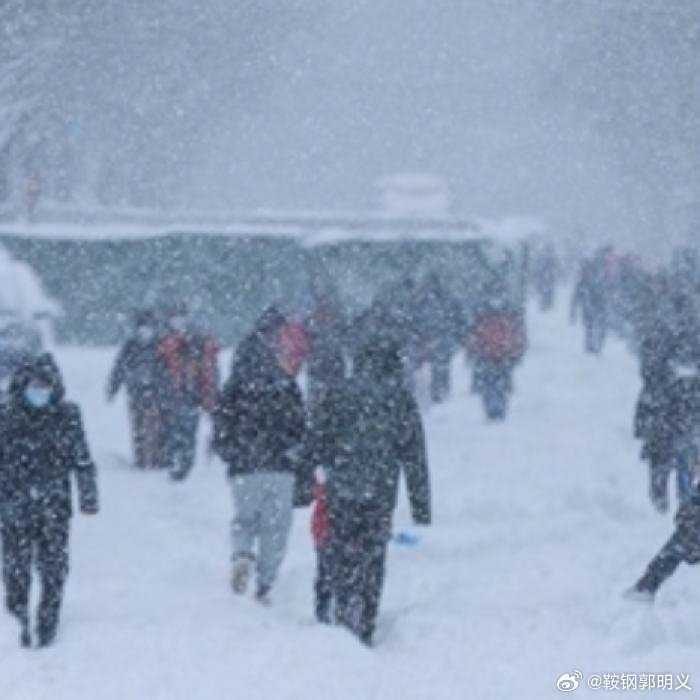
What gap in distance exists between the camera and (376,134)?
6181cm

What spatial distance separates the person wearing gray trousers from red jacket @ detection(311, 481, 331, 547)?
1.82 feet

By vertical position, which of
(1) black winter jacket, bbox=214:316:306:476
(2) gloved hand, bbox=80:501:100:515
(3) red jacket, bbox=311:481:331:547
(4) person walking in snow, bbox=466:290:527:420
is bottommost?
(4) person walking in snow, bbox=466:290:527:420

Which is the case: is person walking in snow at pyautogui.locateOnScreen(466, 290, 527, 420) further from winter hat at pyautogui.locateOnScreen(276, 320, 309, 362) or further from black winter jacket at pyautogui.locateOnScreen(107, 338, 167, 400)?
black winter jacket at pyautogui.locateOnScreen(107, 338, 167, 400)

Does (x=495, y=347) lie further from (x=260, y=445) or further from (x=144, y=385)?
(x=260, y=445)

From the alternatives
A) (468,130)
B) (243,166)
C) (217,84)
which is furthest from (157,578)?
(468,130)

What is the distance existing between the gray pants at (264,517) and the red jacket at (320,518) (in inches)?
21.9

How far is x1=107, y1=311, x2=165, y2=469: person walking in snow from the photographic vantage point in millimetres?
14055

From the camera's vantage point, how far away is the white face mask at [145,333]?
46.1ft

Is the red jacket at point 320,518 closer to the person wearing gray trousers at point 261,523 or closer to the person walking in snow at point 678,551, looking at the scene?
the person wearing gray trousers at point 261,523

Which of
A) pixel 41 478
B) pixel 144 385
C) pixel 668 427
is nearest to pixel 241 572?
pixel 41 478

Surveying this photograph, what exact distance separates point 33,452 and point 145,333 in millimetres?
5953

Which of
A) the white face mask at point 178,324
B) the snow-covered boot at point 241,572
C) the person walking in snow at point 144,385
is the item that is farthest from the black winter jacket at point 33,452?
the person walking in snow at point 144,385

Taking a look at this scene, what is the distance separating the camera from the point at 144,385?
46.9ft

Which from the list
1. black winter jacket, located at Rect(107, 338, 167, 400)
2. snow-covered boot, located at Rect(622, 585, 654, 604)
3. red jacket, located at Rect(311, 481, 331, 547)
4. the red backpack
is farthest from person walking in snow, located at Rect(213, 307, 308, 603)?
the red backpack
